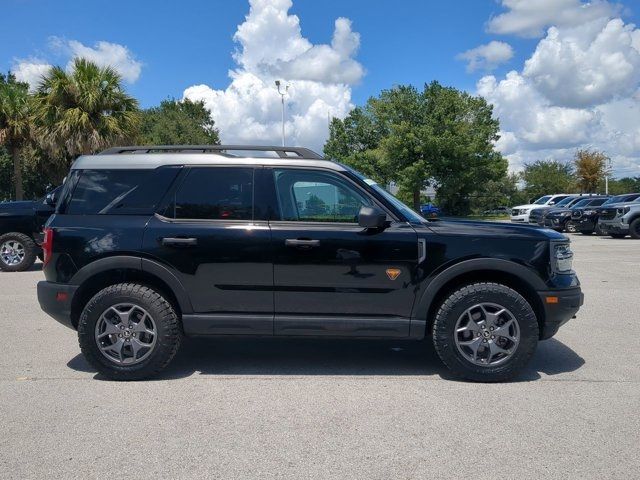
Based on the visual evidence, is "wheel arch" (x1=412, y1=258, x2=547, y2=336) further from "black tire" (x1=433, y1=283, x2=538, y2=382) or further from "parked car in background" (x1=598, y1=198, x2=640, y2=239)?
"parked car in background" (x1=598, y1=198, x2=640, y2=239)

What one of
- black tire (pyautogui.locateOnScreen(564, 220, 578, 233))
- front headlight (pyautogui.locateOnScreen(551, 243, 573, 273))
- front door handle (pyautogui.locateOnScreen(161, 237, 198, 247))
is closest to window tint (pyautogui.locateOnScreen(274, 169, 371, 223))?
front door handle (pyautogui.locateOnScreen(161, 237, 198, 247))

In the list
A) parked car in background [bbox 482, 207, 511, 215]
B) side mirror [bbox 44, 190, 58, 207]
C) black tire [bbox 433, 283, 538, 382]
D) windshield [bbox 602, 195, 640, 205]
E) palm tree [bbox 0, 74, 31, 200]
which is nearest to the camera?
black tire [bbox 433, 283, 538, 382]

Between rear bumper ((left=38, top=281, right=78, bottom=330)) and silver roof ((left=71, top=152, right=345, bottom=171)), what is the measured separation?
1.06m

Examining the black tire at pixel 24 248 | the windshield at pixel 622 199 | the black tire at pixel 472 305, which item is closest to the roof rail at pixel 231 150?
the black tire at pixel 472 305

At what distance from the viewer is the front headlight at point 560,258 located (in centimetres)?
477

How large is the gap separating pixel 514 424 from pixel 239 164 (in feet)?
9.86

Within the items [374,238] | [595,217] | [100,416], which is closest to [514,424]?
[374,238]

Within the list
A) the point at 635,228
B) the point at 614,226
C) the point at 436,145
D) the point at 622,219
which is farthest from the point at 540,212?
the point at 436,145

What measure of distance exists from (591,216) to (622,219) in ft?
6.21

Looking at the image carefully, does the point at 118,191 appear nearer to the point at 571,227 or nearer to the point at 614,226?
the point at 614,226

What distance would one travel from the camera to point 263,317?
15.7 feet

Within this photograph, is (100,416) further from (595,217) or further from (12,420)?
(595,217)

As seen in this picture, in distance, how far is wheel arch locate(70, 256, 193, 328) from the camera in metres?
4.76

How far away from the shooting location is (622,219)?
19516 millimetres
